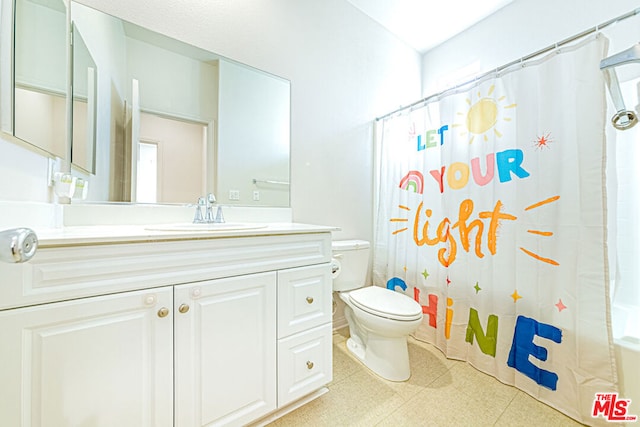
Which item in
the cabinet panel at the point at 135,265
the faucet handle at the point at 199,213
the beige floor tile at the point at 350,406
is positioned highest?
the faucet handle at the point at 199,213

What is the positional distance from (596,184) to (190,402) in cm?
190

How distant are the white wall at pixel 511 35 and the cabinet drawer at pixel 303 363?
2487 mm

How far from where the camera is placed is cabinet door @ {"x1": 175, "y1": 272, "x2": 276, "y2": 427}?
918mm

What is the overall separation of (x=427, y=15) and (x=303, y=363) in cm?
274

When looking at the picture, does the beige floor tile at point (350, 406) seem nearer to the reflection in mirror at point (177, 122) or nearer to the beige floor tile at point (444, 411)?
the beige floor tile at point (444, 411)

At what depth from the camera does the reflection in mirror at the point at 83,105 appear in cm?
115

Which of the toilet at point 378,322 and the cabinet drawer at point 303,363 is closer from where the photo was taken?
the cabinet drawer at point 303,363

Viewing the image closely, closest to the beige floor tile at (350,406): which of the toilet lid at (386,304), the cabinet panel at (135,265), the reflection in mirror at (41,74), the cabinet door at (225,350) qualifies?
the cabinet door at (225,350)

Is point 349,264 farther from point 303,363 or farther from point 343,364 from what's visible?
point 303,363

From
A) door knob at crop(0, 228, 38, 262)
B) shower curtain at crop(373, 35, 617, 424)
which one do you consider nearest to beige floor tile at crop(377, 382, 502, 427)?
shower curtain at crop(373, 35, 617, 424)

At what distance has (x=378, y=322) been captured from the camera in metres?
1.46

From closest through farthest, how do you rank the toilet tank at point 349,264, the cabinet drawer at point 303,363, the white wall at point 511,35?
the cabinet drawer at point 303,363 < the white wall at point 511,35 < the toilet tank at point 349,264

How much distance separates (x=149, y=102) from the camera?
1.36m

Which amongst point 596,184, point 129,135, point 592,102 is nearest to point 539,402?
point 596,184
